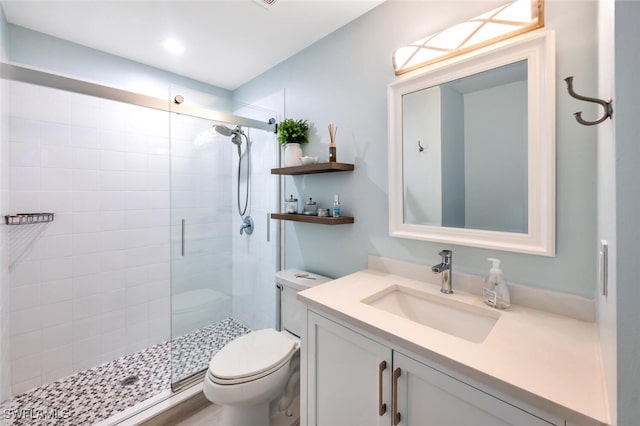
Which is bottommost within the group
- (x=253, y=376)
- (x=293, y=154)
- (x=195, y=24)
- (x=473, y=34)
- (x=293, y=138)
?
(x=253, y=376)

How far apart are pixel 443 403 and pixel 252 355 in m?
0.98

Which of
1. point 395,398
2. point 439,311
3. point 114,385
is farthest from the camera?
point 114,385

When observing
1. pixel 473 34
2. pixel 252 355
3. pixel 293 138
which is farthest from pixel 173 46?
pixel 252 355

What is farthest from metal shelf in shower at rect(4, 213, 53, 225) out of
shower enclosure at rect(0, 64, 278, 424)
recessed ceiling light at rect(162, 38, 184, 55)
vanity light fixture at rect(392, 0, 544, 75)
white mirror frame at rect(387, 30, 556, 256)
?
white mirror frame at rect(387, 30, 556, 256)

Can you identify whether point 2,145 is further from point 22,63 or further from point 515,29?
point 515,29

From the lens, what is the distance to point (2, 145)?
5.20 feet

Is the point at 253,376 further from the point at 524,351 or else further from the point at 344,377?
the point at 524,351

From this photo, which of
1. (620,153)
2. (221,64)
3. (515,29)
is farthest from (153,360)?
(515,29)

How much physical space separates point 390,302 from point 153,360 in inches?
79.0

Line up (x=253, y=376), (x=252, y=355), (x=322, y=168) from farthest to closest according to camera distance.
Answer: (x=322, y=168), (x=252, y=355), (x=253, y=376)

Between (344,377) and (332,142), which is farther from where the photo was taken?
(332,142)

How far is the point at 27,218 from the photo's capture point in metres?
1.71

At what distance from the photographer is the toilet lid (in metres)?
1.31

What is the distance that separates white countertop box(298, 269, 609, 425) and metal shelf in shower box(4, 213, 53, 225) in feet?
6.30
